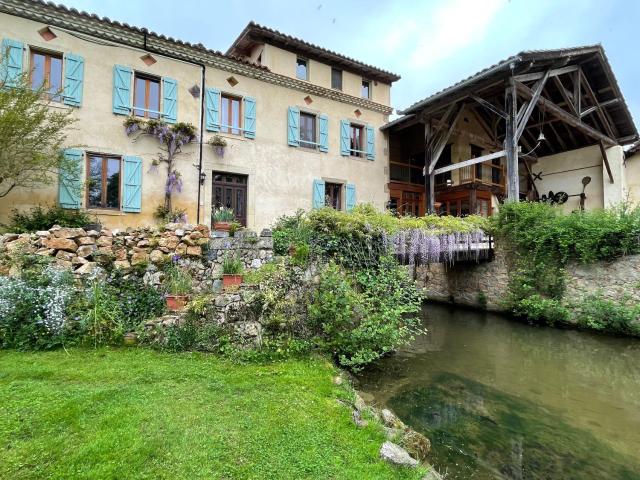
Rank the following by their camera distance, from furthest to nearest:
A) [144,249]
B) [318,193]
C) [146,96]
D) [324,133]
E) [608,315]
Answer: [324,133]
[318,193]
[146,96]
[608,315]
[144,249]

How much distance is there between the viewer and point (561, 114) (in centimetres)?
1129

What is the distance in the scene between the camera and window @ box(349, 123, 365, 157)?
478 inches

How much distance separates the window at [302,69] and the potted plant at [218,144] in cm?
381

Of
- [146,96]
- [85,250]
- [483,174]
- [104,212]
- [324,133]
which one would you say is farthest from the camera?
[483,174]

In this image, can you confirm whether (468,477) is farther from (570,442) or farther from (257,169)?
(257,169)

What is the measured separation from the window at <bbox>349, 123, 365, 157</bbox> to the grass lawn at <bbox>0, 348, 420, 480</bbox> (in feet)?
31.7

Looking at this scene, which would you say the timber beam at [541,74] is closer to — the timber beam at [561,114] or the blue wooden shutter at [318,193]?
the timber beam at [561,114]

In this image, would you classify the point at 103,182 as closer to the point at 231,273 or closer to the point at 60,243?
the point at 60,243

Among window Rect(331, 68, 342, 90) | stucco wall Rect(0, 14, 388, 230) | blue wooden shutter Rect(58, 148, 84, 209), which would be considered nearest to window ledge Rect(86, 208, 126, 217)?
stucco wall Rect(0, 14, 388, 230)

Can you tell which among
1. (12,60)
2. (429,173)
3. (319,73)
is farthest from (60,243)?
(429,173)

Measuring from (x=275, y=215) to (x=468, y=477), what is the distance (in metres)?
8.55

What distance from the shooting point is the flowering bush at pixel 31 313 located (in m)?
4.04

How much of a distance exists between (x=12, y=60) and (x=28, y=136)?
2.15 meters

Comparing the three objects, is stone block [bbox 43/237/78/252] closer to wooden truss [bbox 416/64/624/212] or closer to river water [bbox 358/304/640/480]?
river water [bbox 358/304/640/480]
